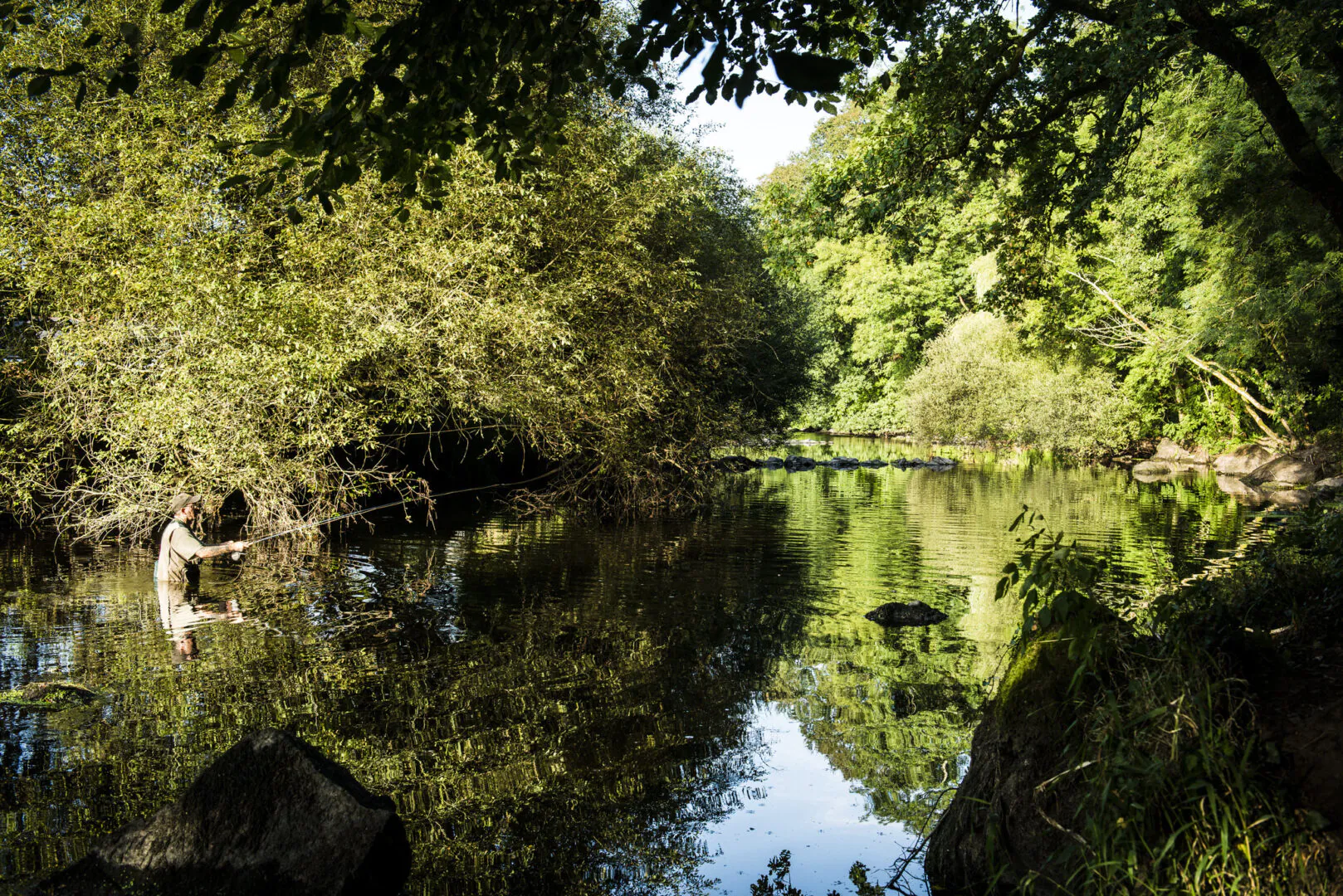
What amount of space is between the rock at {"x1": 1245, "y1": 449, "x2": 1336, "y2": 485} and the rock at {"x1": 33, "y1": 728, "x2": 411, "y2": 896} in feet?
103

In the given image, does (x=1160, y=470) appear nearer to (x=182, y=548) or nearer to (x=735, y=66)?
(x=182, y=548)

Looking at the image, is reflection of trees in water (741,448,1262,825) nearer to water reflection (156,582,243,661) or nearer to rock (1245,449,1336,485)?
rock (1245,449,1336,485)

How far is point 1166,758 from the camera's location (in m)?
4.06

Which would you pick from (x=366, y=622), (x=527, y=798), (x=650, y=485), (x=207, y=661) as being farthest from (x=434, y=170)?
(x=650, y=485)

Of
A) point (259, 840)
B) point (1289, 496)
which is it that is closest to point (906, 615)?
point (259, 840)

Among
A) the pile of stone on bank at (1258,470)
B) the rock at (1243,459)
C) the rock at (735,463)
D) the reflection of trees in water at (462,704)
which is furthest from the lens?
the rock at (1243,459)

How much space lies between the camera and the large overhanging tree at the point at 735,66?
16.3 ft

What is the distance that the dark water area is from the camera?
6.01 meters

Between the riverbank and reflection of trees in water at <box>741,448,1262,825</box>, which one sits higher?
the riverbank

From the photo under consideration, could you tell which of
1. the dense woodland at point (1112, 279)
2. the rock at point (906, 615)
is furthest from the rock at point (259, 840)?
the dense woodland at point (1112, 279)

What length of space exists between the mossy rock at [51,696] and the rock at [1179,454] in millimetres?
41342

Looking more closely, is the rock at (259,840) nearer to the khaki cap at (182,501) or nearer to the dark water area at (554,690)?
the dark water area at (554,690)

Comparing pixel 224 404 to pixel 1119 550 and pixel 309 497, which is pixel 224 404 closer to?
pixel 309 497

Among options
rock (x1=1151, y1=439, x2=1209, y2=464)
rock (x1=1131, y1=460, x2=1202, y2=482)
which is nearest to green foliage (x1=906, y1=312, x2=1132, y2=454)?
rock (x1=1151, y1=439, x2=1209, y2=464)
